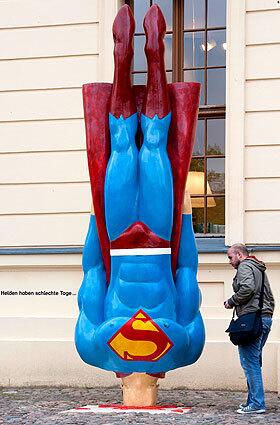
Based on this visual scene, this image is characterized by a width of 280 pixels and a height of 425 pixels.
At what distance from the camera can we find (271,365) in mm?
11594

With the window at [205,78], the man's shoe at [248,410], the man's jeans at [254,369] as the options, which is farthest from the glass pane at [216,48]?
the man's shoe at [248,410]

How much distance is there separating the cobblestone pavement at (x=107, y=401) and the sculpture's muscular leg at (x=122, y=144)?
1.53 meters

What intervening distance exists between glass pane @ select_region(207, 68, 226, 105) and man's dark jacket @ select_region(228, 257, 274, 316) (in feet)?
11.9

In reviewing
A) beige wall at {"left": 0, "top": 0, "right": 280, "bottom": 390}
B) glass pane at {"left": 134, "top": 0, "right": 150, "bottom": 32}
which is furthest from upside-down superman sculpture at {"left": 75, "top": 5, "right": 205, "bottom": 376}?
glass pane at {"left": 134, "top": 0, "right": 150, "bottom": 32}

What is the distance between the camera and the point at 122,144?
8945 millimetres

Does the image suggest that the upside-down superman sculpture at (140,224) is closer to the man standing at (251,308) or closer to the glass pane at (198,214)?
the man standing at (251,308)

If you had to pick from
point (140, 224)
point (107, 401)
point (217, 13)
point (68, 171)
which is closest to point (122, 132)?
point (140, 224)

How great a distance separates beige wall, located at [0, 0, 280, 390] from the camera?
12.0m

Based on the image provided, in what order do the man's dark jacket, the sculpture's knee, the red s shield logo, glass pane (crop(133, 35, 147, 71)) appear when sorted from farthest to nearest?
1. glass pane (crop(133, 35, 147, 71))
2. the man's dark jacket
3. the sculpture's knee
4. the red s shield logo

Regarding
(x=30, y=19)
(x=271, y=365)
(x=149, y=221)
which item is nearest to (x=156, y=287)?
(x=149, y=221)

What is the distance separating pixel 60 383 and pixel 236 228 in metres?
2.66

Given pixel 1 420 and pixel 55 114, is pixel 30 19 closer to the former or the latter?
pixel 55 114

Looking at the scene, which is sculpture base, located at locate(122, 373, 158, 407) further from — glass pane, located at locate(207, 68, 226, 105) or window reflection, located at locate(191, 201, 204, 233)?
glass pane, located at locate(207, 68, 226, 105)

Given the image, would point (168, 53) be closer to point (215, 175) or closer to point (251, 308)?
point (215, 175)
